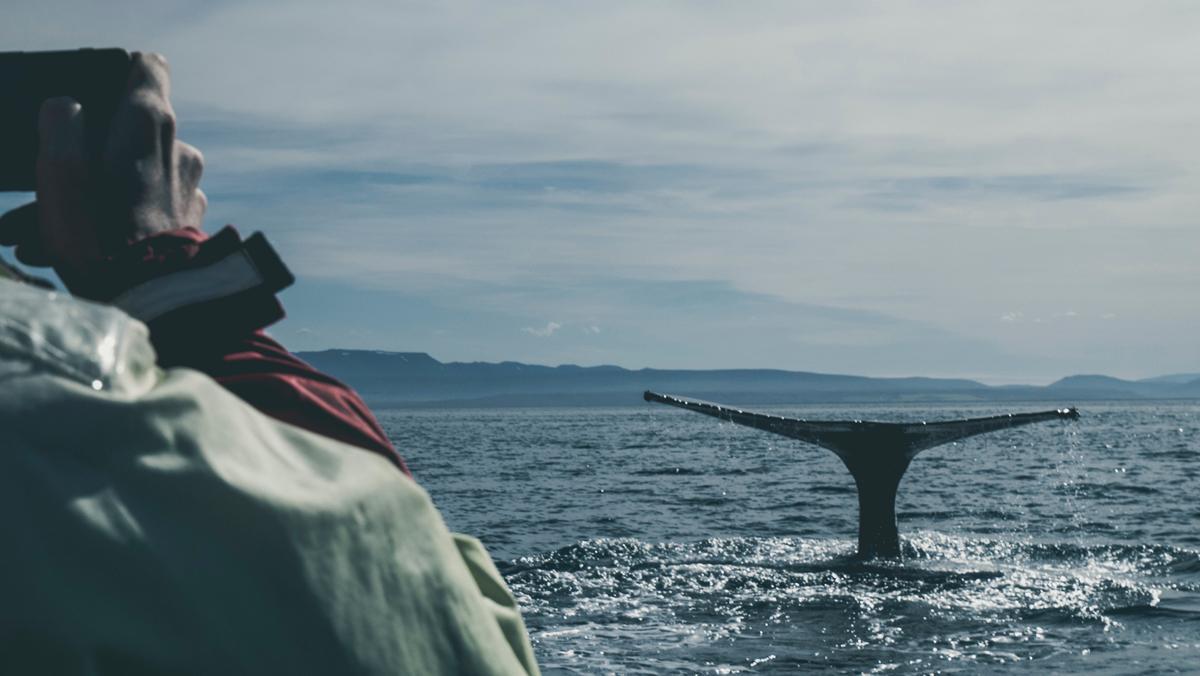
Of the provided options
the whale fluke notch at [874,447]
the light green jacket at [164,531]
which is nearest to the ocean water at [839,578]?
the whale fluke notch at [874,447]

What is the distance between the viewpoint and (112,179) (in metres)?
1.40

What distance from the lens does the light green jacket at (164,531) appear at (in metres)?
0.87

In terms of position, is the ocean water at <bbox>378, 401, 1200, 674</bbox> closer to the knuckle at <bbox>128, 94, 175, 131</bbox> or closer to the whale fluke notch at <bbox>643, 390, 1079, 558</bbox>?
the whale fluke notch at <bbox>643, 390, 1079, 558</bbox>

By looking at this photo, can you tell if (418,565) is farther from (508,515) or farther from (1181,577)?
(508,515)

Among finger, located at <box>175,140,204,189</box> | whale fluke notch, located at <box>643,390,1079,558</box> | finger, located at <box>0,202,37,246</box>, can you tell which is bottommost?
whale fluke notch, located at <box>643,390,1079,558</box>

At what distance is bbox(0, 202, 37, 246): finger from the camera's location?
1.48 m

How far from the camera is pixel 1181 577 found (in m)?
20.2

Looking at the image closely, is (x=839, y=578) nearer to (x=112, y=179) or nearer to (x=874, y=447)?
(x=874, y=447)

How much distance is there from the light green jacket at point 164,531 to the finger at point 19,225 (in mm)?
534

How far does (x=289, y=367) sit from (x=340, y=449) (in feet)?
0.67

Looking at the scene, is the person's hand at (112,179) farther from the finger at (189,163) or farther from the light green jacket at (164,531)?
the light green jacket at (164,531)

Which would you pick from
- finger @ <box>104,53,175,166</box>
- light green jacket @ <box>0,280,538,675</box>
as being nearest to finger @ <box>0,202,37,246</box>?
finger @ <box>104,53,175,166</box>

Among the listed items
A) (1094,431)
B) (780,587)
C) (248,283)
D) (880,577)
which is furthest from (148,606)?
(1094,431)

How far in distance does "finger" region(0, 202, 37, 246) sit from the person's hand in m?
0.04
